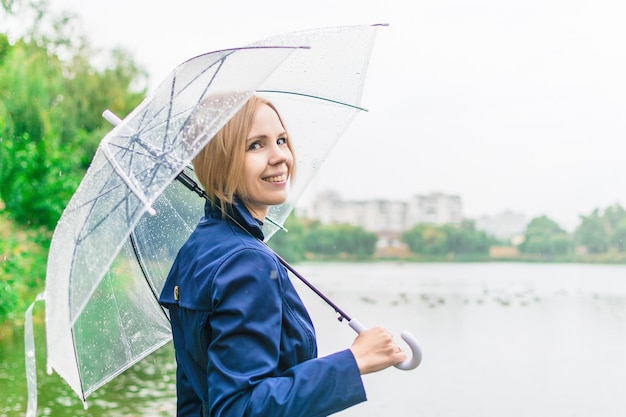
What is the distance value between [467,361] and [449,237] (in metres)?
27.8

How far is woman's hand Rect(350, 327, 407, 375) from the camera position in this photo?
4.09ft

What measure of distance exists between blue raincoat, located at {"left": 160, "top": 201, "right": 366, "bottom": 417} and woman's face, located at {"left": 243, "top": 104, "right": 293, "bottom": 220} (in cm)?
7

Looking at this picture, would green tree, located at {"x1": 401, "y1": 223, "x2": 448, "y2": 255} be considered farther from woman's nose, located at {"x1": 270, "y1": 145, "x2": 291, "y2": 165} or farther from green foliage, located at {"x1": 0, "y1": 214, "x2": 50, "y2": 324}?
woman's nose, located at {"x1": 270, "y1": 145, "x2": 291, "y2": 165}

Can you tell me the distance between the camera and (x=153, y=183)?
141 cm

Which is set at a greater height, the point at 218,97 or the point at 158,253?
the point at 218,97

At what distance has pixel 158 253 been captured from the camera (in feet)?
6.03

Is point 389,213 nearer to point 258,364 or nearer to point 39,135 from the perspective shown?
point 39,135

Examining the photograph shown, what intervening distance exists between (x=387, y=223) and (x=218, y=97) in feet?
123

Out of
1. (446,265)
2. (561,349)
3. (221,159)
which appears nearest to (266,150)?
(221,159)

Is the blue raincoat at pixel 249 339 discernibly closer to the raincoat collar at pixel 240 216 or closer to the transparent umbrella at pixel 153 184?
the raincoat collar at pixel 240 216

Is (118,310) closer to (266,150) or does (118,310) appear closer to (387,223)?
(266,150)

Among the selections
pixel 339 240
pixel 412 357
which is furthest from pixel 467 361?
pixel 339 240

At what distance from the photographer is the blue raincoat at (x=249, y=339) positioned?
117cm

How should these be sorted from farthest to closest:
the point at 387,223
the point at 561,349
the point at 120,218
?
the point at 387,223
the point at 561,349
the point at 120,218
